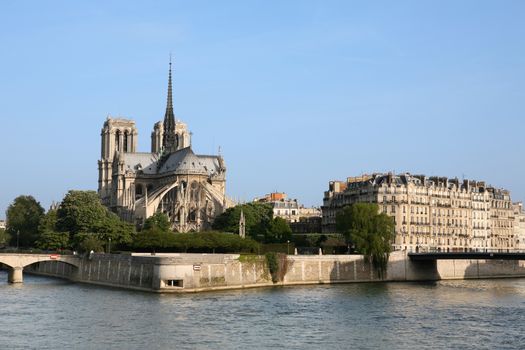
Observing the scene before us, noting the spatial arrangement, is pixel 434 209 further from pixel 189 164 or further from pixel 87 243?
pixel 87 243

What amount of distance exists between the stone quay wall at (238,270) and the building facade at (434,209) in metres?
10.2

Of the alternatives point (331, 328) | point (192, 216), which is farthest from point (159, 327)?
point (192, 216)

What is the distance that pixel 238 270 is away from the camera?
249ft

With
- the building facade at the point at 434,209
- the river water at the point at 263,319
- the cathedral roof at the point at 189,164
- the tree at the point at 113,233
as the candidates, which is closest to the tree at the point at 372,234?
the river water at the point at 263,319

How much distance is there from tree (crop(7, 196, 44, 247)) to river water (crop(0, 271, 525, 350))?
1668 inches

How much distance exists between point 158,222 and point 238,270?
35.6 metres

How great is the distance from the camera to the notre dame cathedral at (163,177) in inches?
4747

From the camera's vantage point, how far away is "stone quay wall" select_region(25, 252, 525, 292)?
69375 millimetres

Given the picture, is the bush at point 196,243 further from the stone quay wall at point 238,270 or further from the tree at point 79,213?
the tree at point 79,213

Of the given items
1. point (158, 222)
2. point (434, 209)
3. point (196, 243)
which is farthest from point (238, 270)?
point (434, 209)

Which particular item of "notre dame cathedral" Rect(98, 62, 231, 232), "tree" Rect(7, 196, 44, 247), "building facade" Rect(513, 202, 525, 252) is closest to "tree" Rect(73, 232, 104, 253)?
"tree" Rect(7, 196, 44, 247)

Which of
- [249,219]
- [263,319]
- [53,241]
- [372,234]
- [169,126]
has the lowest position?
[263,319]

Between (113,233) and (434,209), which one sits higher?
(434,209)

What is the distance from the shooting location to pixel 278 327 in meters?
49.1
